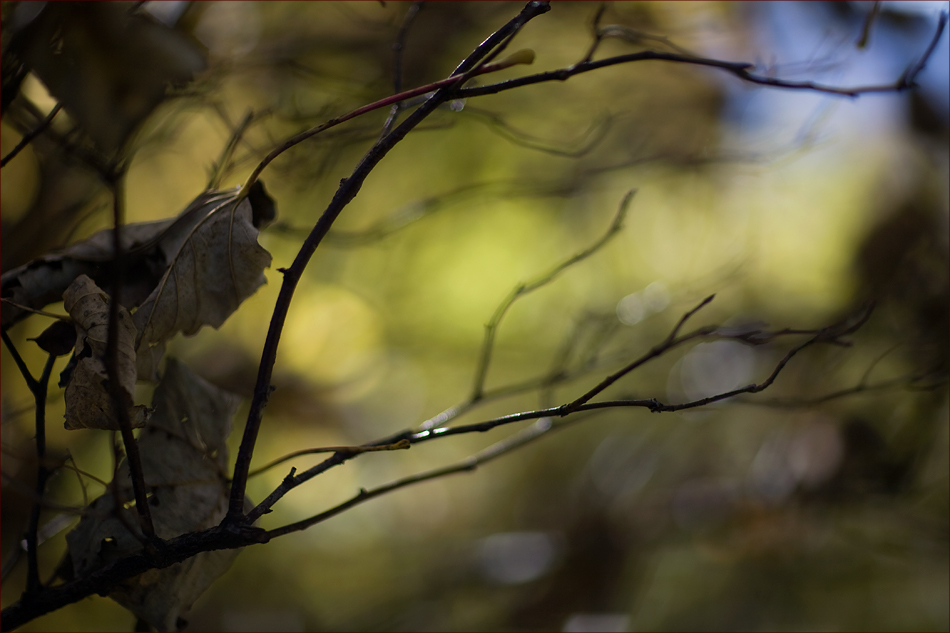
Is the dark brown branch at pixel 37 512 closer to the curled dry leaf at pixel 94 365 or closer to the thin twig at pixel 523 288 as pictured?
the curled dry leaf at pixel 94 365

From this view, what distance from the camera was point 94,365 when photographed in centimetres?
23

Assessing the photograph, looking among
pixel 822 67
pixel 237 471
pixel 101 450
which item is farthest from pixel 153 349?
pixel 101 450

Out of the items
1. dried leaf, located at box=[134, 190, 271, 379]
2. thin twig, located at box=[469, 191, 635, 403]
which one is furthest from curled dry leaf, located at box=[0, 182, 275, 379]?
thin twig, located at box=[469, 191, 635, 403]

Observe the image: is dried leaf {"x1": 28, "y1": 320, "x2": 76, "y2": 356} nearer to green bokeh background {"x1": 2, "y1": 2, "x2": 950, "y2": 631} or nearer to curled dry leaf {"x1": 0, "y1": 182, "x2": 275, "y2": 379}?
curled dry leaf {"x1": 0, "y1": 182, "x2": 275, "y2": 379}

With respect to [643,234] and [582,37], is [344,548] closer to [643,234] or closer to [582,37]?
[643,234]

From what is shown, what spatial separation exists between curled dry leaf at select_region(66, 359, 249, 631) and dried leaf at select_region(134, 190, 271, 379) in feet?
0.12

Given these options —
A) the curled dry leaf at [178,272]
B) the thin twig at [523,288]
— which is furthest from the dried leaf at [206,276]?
the thin twig at [523,288]

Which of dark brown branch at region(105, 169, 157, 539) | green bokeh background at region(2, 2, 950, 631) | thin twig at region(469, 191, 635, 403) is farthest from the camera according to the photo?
green bokeh background at region(2, 2, 950, 631)

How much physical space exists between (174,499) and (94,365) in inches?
3.7

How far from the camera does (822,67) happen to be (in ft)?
1.59

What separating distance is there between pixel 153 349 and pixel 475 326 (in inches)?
38.8

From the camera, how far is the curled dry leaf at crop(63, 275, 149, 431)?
23 cm

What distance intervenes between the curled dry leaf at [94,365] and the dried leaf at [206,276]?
0.03m

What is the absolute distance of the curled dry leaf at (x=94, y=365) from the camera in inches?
9.0
